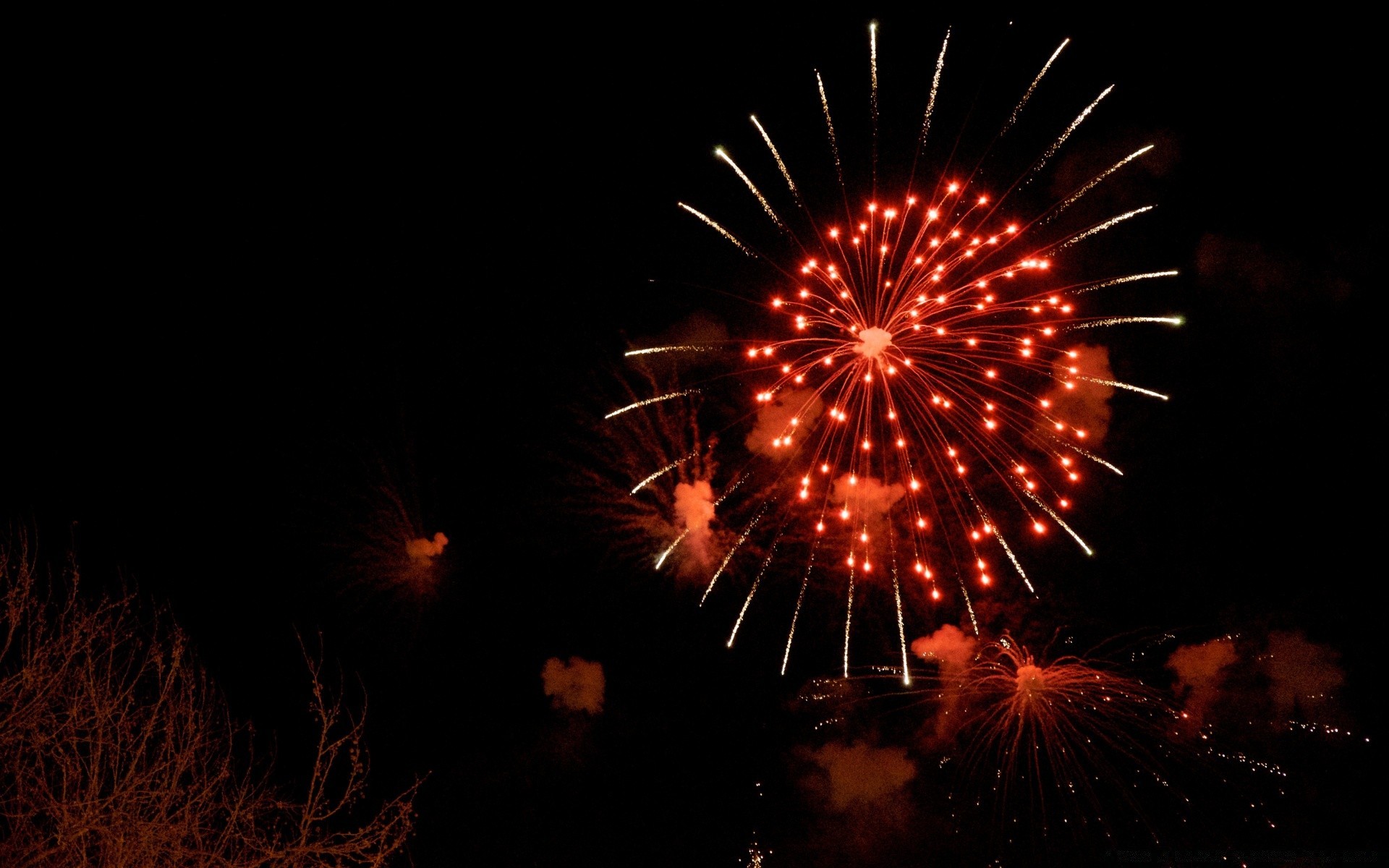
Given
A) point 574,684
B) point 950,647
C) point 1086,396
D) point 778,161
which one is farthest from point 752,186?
point 574,684

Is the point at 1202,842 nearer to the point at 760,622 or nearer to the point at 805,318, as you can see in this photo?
the point at 760,622

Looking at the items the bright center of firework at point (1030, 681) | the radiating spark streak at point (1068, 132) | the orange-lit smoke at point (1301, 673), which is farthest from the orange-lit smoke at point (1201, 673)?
the radiating spark streak at point (1068, 132)

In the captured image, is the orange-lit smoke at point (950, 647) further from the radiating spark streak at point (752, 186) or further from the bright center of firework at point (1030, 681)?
the radiating spark streak at point (752, 186)

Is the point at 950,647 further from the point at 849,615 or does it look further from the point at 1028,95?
the point at 1028,95

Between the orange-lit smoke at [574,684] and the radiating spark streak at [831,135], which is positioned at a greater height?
the radiating spark streak at [831,135]

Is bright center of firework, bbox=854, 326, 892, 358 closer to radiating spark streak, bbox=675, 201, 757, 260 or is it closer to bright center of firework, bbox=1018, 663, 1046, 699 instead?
radiating spark streak, bbox=675, 201, 757, 260

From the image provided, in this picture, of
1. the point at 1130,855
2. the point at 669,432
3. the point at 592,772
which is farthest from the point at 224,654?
the point at 1130,855

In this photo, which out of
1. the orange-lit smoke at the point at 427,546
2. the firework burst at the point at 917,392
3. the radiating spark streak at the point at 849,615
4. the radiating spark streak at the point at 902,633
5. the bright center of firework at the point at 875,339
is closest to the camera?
the bright center of firework at the point at 875,339
